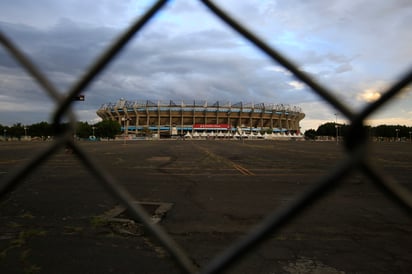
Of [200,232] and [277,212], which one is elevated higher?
[277,212]

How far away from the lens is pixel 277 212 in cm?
88

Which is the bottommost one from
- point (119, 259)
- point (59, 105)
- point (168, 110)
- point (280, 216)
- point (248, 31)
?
point (119, 259)

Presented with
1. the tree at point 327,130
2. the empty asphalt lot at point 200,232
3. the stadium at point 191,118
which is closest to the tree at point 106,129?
the stadium at point 191,118

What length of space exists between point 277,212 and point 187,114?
494ft

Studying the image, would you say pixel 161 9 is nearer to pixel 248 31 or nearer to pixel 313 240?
pixel 248 31

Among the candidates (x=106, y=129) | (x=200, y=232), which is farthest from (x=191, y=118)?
(x=200, y=232)

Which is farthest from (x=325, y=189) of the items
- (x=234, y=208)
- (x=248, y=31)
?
(x=234, y=208)

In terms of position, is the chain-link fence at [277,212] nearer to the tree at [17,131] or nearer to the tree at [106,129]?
the tree at [106,129]

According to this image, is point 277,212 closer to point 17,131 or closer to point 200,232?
point 200,232

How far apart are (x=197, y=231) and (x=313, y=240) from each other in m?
1.90

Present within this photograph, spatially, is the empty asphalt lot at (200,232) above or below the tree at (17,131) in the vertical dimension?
below

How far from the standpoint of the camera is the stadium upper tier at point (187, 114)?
14962 cm

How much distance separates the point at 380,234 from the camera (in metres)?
6.01

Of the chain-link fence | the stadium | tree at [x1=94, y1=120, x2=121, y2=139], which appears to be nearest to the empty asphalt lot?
the chain-link fence
